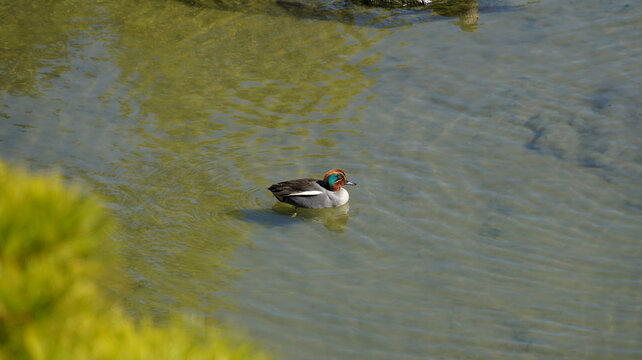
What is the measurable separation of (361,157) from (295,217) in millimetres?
1568

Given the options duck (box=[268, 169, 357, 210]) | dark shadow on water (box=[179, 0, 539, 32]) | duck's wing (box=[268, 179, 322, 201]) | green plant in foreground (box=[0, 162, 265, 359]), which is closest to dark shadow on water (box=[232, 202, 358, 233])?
duck (box=[268, 169, 357, 210])

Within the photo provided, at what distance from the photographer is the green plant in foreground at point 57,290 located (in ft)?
6.37

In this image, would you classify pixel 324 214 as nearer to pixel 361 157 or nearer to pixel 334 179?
pixel 334 179

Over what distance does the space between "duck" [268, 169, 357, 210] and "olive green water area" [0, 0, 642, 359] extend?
0.21 m

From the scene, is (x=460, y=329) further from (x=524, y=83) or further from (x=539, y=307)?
(x=524, y=83)

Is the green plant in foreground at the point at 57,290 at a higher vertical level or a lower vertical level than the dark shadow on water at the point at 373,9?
higher

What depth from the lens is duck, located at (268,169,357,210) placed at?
858 cm

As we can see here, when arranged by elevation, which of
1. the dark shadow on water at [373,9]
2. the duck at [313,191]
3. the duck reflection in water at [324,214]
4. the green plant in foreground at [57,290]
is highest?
the green plant in foreground at [57,290]

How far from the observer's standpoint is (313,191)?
341 inches

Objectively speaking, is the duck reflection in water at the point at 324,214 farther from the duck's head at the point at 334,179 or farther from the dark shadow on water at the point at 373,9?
the dark shadow on water at the point at 373,9

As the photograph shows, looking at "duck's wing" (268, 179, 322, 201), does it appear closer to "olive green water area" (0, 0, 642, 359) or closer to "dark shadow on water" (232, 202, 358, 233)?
"dark shadow on water" (232, 202, 358, 233)

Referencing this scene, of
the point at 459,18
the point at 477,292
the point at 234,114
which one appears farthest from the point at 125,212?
the point at 459,18

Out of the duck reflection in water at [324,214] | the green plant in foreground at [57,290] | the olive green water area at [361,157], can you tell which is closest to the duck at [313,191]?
the duck reflection in water at [324,214]

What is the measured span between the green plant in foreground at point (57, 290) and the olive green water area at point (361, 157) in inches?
157
